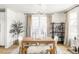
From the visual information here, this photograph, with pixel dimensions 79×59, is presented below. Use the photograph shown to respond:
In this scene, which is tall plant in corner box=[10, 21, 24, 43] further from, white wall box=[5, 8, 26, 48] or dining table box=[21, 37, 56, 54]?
dining table box=[21, 37, 56, 54]

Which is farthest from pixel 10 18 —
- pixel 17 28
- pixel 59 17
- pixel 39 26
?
pixel 59 17

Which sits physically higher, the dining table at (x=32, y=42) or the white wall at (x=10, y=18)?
the white wall at (x=10, y=18)

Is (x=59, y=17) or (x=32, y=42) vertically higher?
(x=59, y=17)

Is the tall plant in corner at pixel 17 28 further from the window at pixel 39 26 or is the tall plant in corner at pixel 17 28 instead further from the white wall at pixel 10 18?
the window at pixel 39 26

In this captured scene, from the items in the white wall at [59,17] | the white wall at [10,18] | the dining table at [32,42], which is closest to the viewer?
the dining table at [32,42]

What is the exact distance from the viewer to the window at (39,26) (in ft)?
9.28

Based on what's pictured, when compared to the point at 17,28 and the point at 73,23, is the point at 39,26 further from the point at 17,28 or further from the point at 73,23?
the point at 73,23

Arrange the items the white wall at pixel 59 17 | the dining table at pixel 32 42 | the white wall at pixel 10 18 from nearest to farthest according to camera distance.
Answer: the dining table at pixel 32 42, the white wall at pixel 10 18, the white wall at pixel 59 17

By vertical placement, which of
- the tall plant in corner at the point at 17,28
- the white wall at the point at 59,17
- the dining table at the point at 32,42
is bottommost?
the dining table at the point at 32,42

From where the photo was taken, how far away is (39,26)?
9.49ft

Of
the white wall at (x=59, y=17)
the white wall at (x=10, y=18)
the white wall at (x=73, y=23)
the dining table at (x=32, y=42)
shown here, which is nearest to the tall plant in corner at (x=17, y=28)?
the white wall at (x=10, y=18)

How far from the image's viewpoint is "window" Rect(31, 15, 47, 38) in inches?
111
